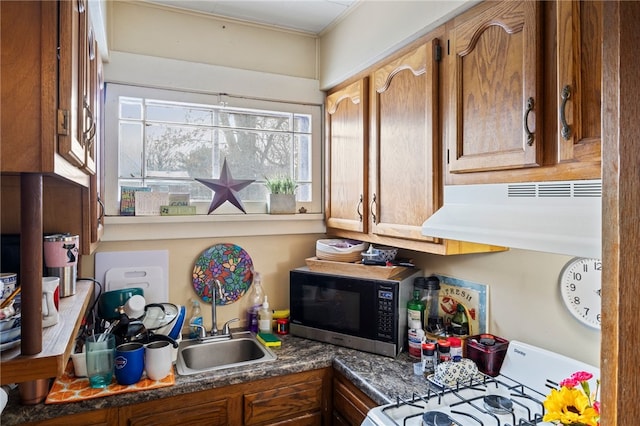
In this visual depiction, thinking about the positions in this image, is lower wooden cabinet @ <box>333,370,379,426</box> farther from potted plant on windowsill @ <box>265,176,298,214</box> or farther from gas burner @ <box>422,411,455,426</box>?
potted plant on windowsill @ <box>265,176,298,214</box>

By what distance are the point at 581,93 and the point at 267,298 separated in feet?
5.73

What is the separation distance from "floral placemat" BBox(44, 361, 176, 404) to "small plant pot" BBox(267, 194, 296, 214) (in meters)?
0.99

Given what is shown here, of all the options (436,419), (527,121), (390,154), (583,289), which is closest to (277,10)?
(390,154)

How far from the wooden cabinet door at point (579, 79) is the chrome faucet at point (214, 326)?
65.5 inches

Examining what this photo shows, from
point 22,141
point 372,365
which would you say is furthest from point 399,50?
point 22,141

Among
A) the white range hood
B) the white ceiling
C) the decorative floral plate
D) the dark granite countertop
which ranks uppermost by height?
the white ceiling

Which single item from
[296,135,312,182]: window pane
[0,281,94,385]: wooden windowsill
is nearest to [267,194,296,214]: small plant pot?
[296,135,312,182]: window pane

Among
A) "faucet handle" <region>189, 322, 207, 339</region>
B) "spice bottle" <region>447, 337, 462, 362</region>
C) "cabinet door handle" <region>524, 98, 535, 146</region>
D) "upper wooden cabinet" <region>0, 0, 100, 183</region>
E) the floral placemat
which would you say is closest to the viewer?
"upper wooden cabinet" <region>0, 0, 100, 183</region>

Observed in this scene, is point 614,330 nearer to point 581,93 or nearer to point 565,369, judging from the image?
point 581,93

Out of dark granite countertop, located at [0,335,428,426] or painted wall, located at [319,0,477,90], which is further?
painted wall, located at [319,0,477,90]

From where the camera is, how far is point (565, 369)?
1.36 meters

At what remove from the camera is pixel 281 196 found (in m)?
2.22

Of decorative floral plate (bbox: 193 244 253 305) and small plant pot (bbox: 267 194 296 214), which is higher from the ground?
small plant pot (bbox: 267 194 296 214)

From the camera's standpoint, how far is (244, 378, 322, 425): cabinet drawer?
1.61 m
